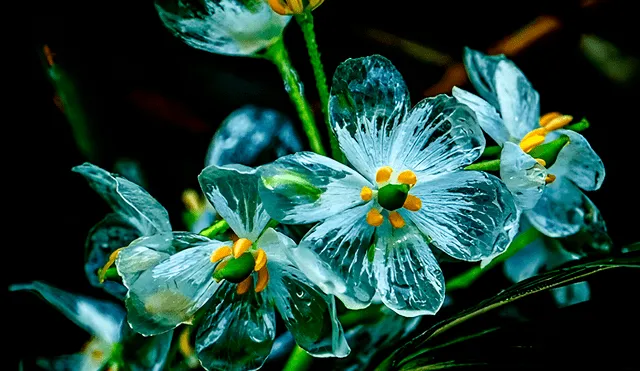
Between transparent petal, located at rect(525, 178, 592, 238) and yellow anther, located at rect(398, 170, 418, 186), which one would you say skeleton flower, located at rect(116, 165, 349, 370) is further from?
transparent petal, located at rect(525, 178, 592, 238)

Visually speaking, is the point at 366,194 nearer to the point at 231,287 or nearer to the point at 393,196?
the point at 393,196

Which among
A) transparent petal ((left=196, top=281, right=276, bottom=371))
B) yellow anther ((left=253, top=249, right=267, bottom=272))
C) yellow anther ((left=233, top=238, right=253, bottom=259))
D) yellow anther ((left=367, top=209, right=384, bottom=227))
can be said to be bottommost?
transparent petal ((left=196, top=281, right=276, bottom=371))

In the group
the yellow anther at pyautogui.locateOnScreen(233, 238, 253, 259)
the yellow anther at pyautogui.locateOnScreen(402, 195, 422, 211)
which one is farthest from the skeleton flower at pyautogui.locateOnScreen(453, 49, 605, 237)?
the yellow anther at pyautogui.locateOnScreen(233, 238, 253, 259)

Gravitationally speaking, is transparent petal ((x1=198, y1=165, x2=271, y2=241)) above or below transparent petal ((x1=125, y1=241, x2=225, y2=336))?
above

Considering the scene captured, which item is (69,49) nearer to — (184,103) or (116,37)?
(116,37)

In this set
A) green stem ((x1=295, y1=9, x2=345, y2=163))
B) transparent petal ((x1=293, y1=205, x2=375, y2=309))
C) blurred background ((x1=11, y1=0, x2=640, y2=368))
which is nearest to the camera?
transparent petal ((x1=293, y1=205, x2=375, y2=309))

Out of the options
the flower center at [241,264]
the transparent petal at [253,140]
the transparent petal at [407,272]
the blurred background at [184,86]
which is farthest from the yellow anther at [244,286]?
the blurred background at [184,86]

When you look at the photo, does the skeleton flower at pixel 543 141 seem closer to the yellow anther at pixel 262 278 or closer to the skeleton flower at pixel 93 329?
the yellow anther at pixel 262 278

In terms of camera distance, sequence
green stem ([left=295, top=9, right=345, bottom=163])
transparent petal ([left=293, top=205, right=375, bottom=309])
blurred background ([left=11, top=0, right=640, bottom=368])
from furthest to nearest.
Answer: blurred background ([left=11, top=0, right=640, bottom=368]) → green stem ([left=295, top=9, right=345, bottom=163]) → transparent petal ([left=293, top=205, right=375, bottom=309])
